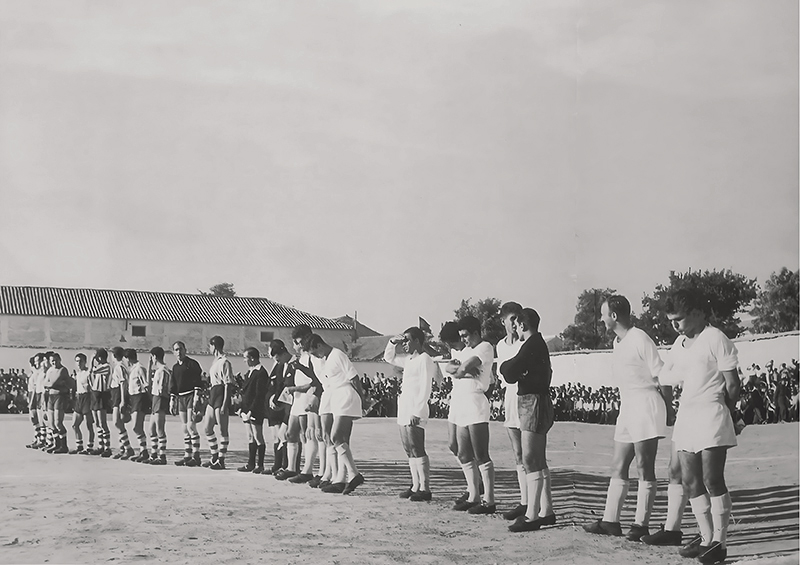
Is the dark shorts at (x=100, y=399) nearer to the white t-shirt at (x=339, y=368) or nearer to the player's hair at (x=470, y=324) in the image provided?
the white t-shirt at (x=339, y=368)

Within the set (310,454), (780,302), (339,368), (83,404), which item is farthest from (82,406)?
(780,302)

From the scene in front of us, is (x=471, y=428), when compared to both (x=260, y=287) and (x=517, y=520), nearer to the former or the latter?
(x=517, y=520)

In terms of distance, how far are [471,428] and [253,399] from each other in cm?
140

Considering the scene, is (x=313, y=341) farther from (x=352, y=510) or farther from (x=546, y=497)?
(x=546, y=497)

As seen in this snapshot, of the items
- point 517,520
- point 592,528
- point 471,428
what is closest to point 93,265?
point 471,428

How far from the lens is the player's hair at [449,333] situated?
6828mm

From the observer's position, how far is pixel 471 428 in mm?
6719

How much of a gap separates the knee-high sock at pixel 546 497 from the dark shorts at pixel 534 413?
0.26m

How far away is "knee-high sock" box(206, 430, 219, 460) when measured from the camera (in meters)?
6.53

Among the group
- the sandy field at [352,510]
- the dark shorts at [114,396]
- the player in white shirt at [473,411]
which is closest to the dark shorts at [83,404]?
the dark shorts at [114,396]

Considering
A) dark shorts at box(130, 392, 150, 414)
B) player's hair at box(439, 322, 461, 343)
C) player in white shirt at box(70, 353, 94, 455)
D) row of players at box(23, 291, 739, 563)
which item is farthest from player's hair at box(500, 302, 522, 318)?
player in white shirt at box(70, 353, 94, 455)

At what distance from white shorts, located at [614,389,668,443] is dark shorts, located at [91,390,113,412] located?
A: 9.83 ft

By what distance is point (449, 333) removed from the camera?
685cm

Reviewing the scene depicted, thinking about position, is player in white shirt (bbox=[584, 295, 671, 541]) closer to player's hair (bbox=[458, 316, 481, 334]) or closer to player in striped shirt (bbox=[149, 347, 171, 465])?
player's hair (bbox=[458, 316, 481, 334])
